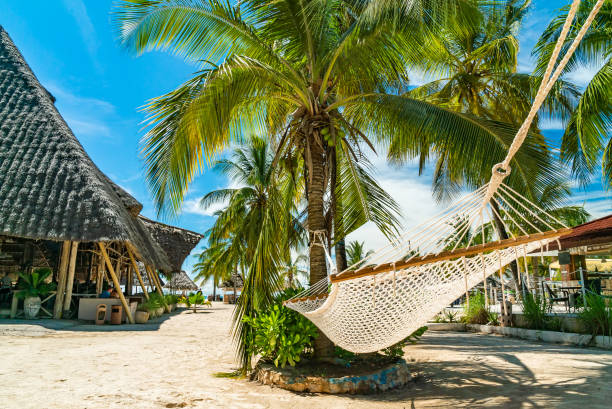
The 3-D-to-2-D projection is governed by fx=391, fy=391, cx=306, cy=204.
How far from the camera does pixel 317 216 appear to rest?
370 cm

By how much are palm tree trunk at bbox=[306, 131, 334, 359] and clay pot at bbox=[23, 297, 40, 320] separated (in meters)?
5.06

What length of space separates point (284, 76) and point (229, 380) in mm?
2668

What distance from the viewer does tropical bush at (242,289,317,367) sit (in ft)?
10.7

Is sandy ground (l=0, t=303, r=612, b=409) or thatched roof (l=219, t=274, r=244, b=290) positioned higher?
thatched roof (l=219, t=274, r=244, b=290)

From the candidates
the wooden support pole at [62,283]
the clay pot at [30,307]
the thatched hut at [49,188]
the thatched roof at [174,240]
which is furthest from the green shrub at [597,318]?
the thatched roof at [174,240]

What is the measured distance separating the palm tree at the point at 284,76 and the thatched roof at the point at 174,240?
8994 mm

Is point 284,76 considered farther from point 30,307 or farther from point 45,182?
point 30,307


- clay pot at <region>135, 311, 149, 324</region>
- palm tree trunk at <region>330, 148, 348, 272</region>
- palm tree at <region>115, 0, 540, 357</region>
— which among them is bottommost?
clay pot at <region>135, 311, 149, 324</region>

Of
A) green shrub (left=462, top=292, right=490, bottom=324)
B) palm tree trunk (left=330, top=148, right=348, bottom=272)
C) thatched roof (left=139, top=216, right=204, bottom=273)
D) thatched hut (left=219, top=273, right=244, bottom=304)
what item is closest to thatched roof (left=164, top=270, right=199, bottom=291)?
thatched hut (left=219, top=273, right=244, bottom=304)

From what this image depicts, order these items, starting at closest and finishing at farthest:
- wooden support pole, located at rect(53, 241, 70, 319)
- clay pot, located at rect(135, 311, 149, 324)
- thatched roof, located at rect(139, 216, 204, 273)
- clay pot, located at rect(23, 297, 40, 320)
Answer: clay pot, located at rect(23, 297, 40, 320) < wooden support pole, located at rect(53, 241, 70, 319) < clay pot, located at rect(135, 311, 149, 324) < thatched roof, located at rect(139, 216, 204, 273)

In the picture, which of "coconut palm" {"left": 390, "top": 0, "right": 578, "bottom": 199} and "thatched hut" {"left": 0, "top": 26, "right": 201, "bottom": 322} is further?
"coconut palm" {"left": 390, "top": 0, "right": 578, "bottom": 199}

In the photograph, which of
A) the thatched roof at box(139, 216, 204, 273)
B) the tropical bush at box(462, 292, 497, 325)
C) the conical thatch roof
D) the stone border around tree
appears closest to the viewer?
the stone border around tree

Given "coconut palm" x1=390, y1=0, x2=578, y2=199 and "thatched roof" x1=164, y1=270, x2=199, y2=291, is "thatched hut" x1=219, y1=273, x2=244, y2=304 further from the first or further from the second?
"coconut palm" x1=390, y1=0, x2=578, y2=199

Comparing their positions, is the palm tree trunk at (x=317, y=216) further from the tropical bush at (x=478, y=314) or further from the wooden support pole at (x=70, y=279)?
the wooden support pole at (x=70, y=279)
